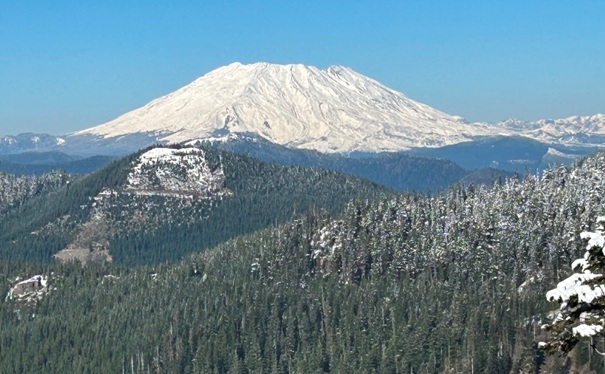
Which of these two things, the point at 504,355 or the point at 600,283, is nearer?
the point at 600,283

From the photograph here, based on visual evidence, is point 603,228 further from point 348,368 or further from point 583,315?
point 348,368

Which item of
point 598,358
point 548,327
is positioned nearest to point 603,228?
point 548,327

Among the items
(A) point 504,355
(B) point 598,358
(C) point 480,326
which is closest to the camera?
(B) point 598,358

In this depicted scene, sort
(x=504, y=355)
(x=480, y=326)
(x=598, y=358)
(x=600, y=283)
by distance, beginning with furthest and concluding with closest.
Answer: (x=480, y=326), (x=504, y=355), (x=598, y=358), (x=600, y=283)

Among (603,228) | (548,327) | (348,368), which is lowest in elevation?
(348,368)

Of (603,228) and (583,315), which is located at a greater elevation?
(603,228)

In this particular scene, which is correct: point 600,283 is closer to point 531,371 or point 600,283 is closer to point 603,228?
point 603,228
